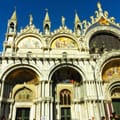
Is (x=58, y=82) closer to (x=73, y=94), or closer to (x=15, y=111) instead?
(x=73, y=94)

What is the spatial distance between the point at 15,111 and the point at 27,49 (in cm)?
711

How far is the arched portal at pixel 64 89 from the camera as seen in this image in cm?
1800

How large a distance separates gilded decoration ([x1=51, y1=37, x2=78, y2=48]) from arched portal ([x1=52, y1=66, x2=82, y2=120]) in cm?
365

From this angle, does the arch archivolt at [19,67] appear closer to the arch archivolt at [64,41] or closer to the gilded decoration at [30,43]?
the gilded decoration at [30,43]

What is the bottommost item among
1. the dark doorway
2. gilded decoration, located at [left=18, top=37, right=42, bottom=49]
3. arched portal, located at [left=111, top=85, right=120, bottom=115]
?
the dark doorway

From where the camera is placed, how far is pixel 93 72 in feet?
62.3

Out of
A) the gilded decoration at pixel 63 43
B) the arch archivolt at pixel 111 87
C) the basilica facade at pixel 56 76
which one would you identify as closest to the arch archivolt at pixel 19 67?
the basilica facade at pixel 56 76

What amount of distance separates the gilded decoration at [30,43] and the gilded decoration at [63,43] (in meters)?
1.78

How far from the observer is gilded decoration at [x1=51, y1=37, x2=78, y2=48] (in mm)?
22033

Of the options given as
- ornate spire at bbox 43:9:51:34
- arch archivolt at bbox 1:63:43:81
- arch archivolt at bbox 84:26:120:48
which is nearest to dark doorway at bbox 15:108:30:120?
arch archivolt at bbox 1:63:43:81

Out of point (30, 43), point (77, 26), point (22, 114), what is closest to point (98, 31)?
point (77, 26)

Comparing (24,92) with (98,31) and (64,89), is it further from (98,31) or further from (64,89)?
(98,31)

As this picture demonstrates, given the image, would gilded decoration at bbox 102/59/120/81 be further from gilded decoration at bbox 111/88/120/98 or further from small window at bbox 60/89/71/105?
small window at bbox 60/89/71/105

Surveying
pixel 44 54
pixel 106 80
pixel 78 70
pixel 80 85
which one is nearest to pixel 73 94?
pixel 80 85
